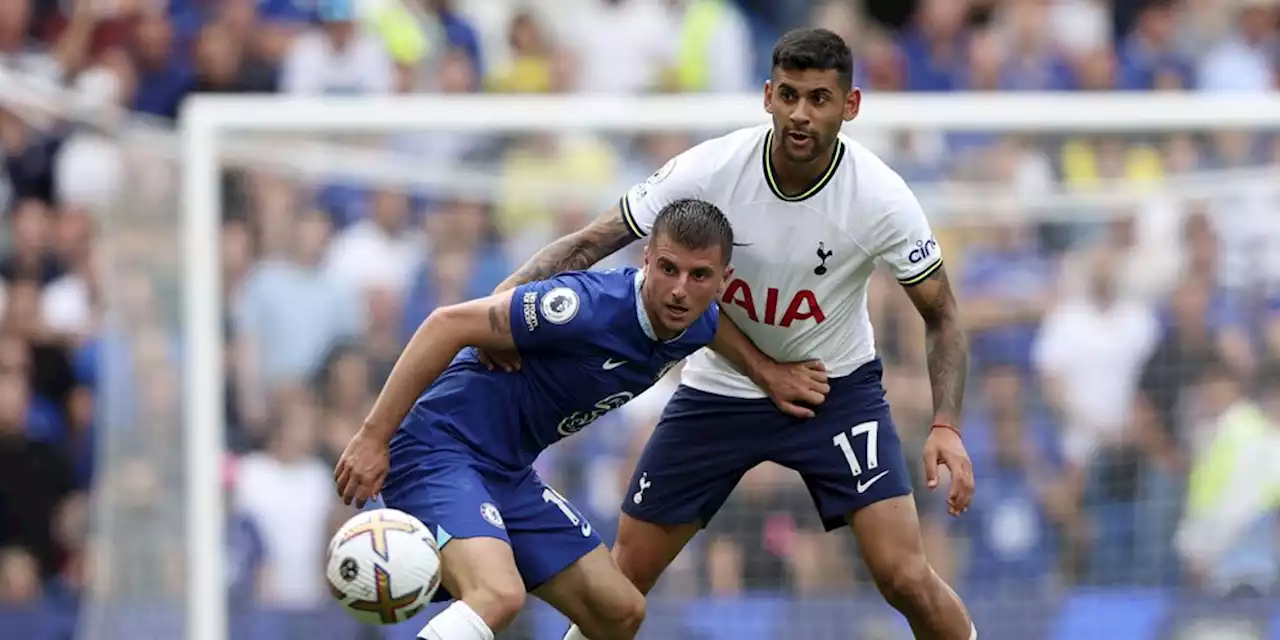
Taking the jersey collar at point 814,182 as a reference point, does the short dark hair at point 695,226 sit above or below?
below

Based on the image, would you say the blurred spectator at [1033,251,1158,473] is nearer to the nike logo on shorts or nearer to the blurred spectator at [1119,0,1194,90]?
the blurred spectator at [1119,0,1194,90]

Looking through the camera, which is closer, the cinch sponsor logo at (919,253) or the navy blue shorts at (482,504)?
the navy blue shorts at (482,504)

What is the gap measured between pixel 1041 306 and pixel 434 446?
5268 millimetres

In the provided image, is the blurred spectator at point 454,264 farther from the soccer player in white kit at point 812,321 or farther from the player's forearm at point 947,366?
the player's forearm at point 947,366

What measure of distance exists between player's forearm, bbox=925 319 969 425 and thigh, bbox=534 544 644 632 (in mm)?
1244

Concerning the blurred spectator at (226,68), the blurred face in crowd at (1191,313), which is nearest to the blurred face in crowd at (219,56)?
the blurred spectator at (226,68)

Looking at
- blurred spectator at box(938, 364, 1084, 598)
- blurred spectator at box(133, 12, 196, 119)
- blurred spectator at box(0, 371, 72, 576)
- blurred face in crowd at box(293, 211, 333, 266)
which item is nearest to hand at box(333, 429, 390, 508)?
blurred face in crowd at box(293, 211, 333, 266)

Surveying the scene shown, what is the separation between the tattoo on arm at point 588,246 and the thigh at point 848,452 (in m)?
0.96

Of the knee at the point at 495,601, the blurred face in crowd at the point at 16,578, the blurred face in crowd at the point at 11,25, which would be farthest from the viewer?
the blurred face in crowd at the point at 11,25

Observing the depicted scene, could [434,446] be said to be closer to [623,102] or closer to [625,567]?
[625,567]

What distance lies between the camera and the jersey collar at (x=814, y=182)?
302 inches

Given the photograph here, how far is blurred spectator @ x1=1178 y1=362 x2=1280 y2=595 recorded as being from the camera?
466 inches

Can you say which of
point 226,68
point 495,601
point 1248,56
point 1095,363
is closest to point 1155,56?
point 1248,56

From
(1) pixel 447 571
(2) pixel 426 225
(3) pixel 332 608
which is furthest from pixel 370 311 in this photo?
(1) pixel 447 571
